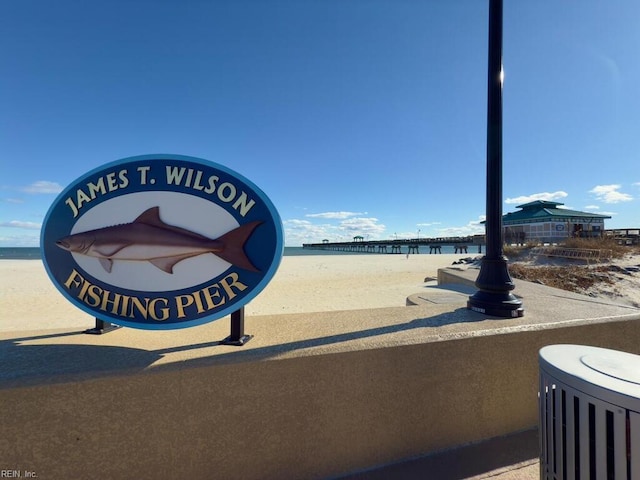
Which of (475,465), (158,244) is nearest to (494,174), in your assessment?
(475,465)

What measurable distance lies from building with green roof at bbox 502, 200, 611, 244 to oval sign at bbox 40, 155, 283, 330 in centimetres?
3500

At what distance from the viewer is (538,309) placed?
10.3ft

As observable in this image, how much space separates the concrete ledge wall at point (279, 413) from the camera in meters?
1.68

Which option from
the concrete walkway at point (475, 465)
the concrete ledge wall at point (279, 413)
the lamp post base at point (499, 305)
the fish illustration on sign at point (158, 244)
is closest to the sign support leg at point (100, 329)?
the fish illustration on sign at point (158, 244)

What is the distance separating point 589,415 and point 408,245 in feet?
293

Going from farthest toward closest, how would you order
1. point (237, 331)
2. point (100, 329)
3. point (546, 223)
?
point (546, 223) < point (100, 329) < point (237, 331)

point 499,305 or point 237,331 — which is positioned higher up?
point 499,305

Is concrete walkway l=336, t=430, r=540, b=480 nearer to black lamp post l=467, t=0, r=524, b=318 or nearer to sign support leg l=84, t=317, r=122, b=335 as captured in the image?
black lamp post l=467, t=0, r=524, b=318

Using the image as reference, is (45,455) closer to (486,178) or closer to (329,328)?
(329,328)

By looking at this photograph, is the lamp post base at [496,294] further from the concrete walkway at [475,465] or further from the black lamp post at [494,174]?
the concrete walkway at [475,465]

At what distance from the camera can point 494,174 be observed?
3.01 m

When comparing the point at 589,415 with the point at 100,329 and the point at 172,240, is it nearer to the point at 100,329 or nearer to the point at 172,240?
the point at 172,240

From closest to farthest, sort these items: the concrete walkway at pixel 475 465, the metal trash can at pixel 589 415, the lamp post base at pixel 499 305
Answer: the metal trash can at pixel 589 415, the concrete walkway at pixel 475 465, the lamp post base at pixel 499 305

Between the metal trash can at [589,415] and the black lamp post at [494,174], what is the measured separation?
57.9 inches
